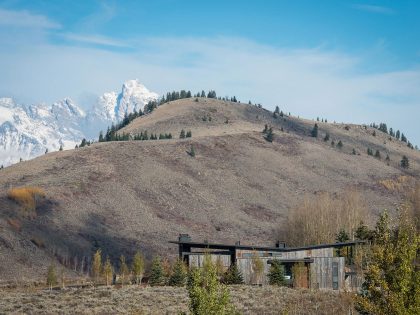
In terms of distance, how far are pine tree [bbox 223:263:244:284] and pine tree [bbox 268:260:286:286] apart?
2765 mm

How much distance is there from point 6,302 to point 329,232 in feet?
196

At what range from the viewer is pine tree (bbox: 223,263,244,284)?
193 feet

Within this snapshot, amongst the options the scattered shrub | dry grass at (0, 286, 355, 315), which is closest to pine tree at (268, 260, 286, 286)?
dry grass at (0, 286, 355, 315)

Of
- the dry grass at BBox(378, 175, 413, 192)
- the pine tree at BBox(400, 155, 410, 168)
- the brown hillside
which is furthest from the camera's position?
the pine tree at BBox(400, 155, 410, 168)

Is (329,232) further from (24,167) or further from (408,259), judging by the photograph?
(408,259)

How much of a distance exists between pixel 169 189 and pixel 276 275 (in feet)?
219

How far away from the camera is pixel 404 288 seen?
2294cm

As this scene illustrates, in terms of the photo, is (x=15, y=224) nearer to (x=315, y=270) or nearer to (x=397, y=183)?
(x=315, y=270)

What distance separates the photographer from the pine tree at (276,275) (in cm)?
5818

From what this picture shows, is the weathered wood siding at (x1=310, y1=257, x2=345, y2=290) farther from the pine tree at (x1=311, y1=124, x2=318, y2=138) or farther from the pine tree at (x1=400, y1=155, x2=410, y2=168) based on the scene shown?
the pine tree at (x1=311, y1=124, x2=318, y2=138)

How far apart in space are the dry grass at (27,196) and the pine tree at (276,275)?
1804 inches

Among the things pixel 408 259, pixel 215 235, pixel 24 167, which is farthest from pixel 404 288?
pixel 24 167

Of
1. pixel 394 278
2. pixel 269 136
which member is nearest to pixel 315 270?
pixel 394 278

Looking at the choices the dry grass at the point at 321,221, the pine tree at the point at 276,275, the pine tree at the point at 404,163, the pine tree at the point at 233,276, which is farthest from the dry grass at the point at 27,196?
the pine tree at the point at 404,163
